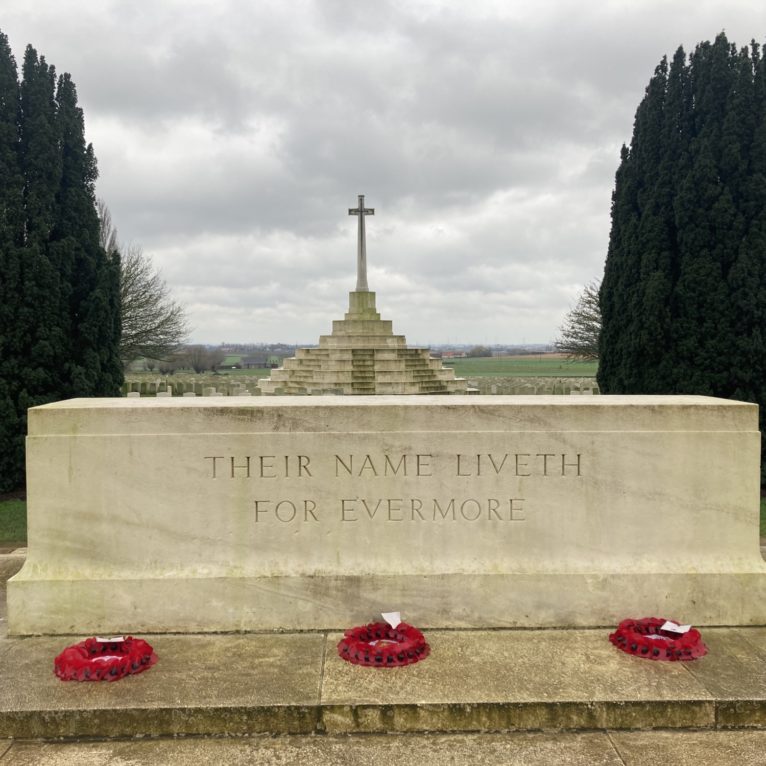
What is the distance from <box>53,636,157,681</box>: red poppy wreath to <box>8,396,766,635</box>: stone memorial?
441 mm

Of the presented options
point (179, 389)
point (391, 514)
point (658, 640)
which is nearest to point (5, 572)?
point (391, 514)

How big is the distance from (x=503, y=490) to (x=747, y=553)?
1.75m

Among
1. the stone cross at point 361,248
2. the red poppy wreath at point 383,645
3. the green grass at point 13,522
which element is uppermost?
the stone cross at point 361,248

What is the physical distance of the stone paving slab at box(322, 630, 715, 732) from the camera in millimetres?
3441

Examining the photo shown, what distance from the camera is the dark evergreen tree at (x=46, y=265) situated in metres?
11.3

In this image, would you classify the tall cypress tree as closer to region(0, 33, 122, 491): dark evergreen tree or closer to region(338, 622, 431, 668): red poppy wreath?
region(0, 33, 122, 491): dark evergreen tree

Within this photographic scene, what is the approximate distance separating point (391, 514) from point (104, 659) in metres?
1.95

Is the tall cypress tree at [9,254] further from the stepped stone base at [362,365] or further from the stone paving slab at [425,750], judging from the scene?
the stone paving slab at [425,750]

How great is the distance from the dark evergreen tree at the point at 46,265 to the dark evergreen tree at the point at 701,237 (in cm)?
993

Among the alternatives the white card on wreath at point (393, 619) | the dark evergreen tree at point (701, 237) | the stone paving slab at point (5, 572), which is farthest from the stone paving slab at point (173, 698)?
the dark evergreen tree at point (701, 237)

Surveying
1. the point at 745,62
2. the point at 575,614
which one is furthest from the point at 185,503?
the point at 745,62

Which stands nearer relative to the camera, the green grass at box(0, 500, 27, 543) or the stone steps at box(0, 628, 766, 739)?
the stone steps at box(0, 628, 766, 739)

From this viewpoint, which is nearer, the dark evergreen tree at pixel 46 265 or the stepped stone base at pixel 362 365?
the dark evergreen tree at pixel 46 265

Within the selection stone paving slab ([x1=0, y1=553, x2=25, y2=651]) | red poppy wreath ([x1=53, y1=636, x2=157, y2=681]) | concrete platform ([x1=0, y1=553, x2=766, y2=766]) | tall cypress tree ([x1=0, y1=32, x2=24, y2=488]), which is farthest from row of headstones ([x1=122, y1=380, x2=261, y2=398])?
concrete platform ([x1=0, y1=553, x2=766, y2=766])
